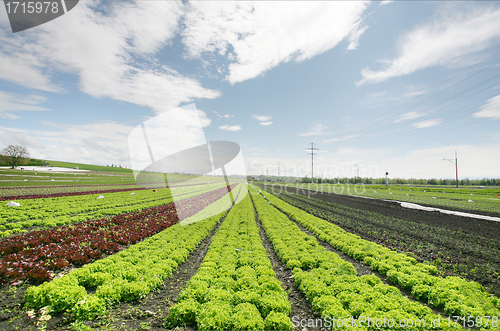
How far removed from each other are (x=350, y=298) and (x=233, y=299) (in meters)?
3.90

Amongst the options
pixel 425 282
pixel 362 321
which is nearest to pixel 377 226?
pixel 425 282

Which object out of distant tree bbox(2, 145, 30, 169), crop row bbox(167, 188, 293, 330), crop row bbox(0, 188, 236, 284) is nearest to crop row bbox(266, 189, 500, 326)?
crop row bbox(167, 188, 293, 330)

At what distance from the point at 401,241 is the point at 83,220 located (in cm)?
2602

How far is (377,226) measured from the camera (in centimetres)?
1931

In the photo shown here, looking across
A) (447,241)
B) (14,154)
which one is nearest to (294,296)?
(447,241)

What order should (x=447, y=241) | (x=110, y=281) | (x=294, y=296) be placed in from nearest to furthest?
(x=110, y=281) → (x=294, y=296) → (x=447, y=241)

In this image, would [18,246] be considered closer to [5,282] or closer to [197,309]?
[5,282]

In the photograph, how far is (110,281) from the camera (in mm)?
7508

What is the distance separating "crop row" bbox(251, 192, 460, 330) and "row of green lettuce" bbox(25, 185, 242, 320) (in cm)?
584

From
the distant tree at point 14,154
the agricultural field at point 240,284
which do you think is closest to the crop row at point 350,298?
the agricultural field at point 240,284

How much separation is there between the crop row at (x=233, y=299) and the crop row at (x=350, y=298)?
1.24 m

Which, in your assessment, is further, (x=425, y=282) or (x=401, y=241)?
(x=401, y=241)

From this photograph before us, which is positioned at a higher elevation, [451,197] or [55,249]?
[55,249]

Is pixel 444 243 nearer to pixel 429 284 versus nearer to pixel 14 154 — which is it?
pixel 429 284
